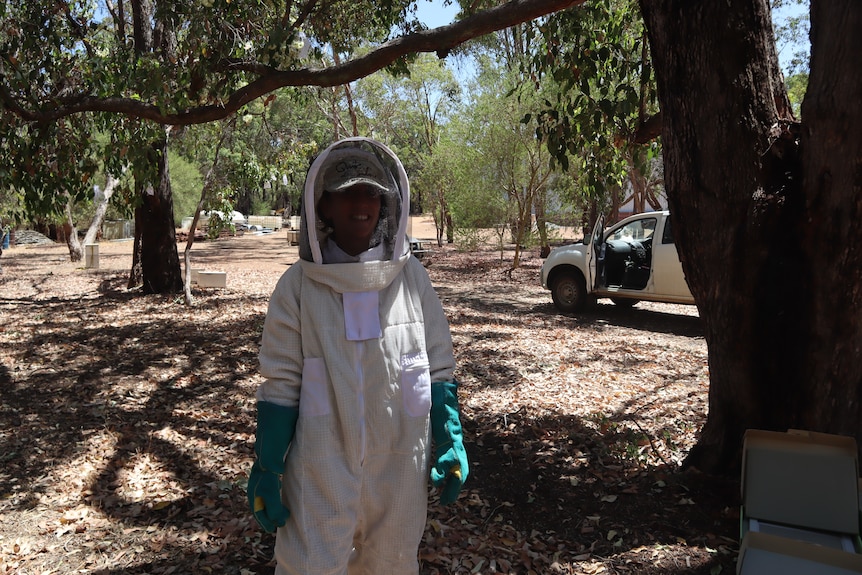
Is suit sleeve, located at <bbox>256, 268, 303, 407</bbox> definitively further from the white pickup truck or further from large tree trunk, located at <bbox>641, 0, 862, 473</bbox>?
the white pickup truck

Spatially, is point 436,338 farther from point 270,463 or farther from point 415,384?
point 270,463

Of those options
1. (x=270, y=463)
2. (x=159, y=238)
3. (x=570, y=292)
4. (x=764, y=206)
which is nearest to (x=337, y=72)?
(x=764, y=206)

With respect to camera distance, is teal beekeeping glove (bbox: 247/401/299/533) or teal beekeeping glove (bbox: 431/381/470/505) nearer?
teal beekeeping glove (bbox: 247/401/299/533)

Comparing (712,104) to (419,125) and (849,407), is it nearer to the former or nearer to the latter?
(849,407)

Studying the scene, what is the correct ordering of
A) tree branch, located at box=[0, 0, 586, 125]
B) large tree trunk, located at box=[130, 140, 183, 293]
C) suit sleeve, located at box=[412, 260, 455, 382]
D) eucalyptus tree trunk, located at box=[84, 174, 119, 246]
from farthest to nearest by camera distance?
eucalyptus tree trunk, located at box=[84, 174, 119, 246] < large tree trunk, located at box=[130, 140, 183, 293] < tree branch, located at box=[0, 0, 586, 125] < suit sleeve, located at box=[412, 260, 455, 382]

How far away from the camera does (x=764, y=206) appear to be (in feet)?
10.6

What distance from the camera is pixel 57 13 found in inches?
354

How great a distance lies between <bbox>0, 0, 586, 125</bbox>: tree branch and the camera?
4.83m

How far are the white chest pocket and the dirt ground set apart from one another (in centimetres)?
142

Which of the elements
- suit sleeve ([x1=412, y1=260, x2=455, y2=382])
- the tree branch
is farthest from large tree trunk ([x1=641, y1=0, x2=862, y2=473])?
suit sleeve ([x1=412, y1=260, x2=455, y2=382])

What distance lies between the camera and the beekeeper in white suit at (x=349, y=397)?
1.99m

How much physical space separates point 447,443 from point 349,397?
40 cm

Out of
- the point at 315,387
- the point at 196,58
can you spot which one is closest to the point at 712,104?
the point at 315,387

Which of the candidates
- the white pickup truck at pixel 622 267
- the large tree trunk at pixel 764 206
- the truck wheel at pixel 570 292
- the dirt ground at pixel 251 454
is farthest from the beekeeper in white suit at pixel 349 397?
the truck wheel at pixel 570 292
